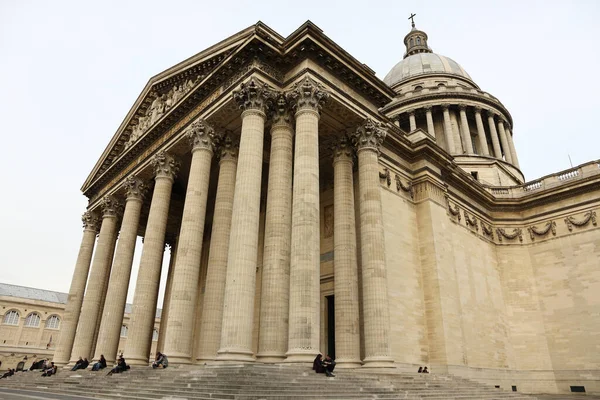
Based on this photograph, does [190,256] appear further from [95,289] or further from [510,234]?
[510,234]

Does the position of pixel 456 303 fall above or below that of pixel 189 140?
below

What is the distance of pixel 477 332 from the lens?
25438 millimetres

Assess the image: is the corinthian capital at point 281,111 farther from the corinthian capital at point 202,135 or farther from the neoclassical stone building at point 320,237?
the corinthian capital at point 202,135

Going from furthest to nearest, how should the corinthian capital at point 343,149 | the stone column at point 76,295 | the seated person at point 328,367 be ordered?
the stone column at point 76,295, the corinthian capital at point 343,149, the seated person at point 328,367

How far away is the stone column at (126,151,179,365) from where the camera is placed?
63.6 feet

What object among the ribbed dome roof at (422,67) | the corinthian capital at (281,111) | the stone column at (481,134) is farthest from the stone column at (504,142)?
the corinthian capital at (281,111)

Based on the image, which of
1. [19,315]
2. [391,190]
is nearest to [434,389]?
[391,190]

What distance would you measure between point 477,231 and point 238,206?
850 inches

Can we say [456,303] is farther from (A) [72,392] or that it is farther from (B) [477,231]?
(A) [72,392]

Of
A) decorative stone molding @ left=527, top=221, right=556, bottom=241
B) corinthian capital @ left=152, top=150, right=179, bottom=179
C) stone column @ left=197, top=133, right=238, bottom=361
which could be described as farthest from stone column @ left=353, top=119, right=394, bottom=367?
decorative stone molding @ left=527, top=221, right=556, bottom=241

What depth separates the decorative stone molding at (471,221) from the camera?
29.8 m

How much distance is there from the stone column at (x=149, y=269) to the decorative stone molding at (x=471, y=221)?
2038 cm

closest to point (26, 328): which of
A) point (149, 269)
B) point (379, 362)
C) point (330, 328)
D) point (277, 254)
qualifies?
point (149, 269)

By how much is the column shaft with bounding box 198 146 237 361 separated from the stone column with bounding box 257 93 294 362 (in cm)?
284
